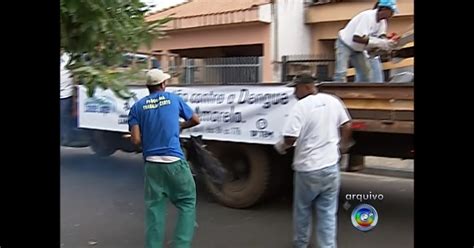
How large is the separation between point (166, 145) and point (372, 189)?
83.0 inches

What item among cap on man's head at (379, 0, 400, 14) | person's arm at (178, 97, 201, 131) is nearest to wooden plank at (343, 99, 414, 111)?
cap on man's head at (379, 0, 400, 14)

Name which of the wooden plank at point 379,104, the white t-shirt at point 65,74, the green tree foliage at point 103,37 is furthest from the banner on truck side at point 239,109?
the green tree foliage at point 103,37

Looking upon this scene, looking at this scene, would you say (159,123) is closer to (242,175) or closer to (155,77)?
(155,77)

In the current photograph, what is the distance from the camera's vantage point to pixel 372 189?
16.4 feet

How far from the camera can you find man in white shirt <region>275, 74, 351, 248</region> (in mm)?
3775

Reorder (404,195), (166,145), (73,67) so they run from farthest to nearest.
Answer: (404,195), (166,145), (73,67)

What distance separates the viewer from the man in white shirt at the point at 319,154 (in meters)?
3.78

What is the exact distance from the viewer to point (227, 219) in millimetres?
5156

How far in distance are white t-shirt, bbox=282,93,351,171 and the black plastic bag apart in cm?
166

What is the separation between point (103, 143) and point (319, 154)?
12.2 feet

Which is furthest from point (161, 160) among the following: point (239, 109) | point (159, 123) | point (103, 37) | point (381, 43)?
point (381, 43)
